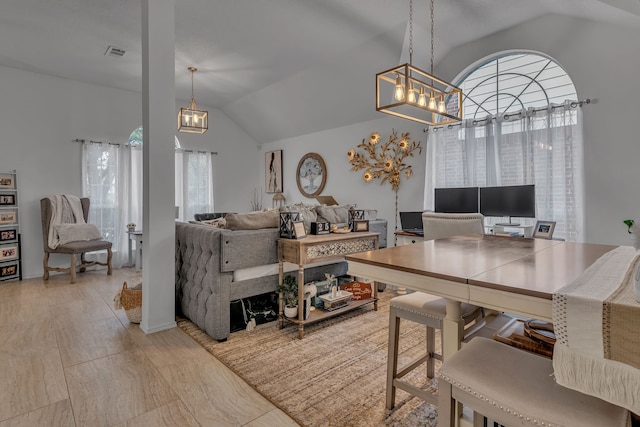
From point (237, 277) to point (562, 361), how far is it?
2254 mm

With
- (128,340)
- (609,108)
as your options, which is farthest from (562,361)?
(609,108)

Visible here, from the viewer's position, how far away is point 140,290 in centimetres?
300

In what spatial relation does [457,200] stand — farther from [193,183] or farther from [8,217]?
[8,217]

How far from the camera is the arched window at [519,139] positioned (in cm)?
337

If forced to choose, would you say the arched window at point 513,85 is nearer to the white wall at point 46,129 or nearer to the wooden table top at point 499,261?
the wooden table top at point 499,261

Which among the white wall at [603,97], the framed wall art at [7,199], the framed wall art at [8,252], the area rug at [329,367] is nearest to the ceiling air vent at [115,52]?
the framed wall art at [7,199]

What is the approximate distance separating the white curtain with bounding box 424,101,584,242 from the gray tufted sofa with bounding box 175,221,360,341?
271 centimetres

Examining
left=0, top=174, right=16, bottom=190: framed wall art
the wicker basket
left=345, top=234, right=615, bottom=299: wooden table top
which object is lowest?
the wicker basket

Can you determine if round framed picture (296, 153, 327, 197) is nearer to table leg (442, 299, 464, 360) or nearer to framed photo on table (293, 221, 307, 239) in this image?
framed photo on table (293, 221, 307, 239)

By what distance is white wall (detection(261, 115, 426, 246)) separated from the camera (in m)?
4.70

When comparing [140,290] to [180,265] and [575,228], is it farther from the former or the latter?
[575,228]

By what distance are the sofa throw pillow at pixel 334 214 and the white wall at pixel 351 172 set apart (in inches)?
57.7

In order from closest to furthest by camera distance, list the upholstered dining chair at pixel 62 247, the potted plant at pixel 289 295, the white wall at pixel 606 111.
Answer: the potted plant at pixel 289 295
the white wall at pixel 606 111
the upholstered dining chair at pixel 62 247

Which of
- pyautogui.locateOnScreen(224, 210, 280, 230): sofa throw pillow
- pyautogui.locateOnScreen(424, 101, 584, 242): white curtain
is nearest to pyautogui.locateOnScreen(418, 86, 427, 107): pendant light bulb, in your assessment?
pyautogui.locateOnScreen(224, 210, 280, 230): sofa throw pillow
